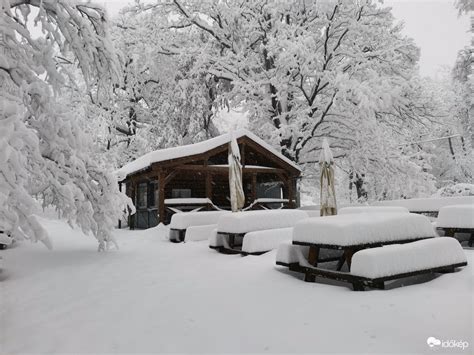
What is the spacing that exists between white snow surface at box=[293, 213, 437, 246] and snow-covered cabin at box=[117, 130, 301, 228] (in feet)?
30.4

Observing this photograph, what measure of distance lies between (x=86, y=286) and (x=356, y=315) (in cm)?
457

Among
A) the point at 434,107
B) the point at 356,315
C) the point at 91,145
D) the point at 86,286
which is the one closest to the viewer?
the point at 356,315

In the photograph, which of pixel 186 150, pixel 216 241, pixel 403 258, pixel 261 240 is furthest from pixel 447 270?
pixel 186 150

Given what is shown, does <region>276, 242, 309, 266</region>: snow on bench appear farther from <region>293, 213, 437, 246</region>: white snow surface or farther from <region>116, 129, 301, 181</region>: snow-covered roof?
<region>116, 129, 301, 181</region>: snow-covered roof

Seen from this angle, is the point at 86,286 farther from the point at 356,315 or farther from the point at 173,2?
the point at 173,2

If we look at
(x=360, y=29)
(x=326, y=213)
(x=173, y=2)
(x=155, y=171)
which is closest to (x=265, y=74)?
(x=360, y=29)

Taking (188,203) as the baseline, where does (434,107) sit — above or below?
above

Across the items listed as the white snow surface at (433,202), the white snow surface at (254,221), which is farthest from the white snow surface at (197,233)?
the white snow surface at (433,202)

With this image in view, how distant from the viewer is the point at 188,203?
52.7ft

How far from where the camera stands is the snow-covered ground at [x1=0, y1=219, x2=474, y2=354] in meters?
3.91

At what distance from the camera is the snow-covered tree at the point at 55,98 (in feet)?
20.6

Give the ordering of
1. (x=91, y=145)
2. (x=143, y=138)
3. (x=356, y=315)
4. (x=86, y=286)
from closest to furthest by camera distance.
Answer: (x=356, y=315) < (x=86, y=286) < (x=91, y=145) < (x=143, y=138)

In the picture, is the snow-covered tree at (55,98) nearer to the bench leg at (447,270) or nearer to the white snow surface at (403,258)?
the white snow surface at (403,258)

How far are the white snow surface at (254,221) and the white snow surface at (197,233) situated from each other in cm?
240
